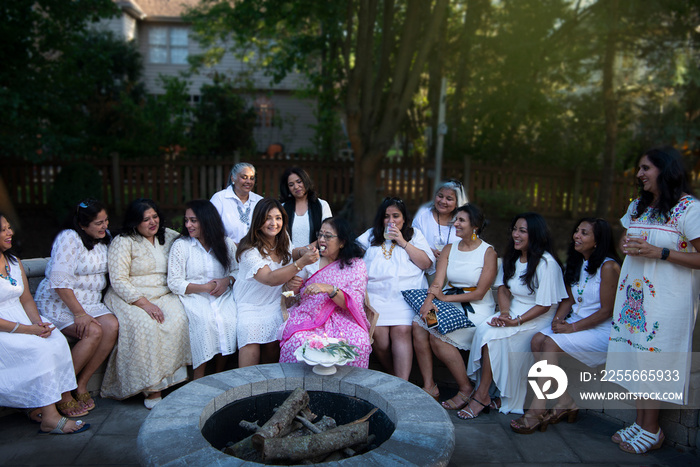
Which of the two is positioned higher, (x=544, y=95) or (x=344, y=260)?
(x=544, y=95)

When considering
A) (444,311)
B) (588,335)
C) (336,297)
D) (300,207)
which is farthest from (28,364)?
(588,335)

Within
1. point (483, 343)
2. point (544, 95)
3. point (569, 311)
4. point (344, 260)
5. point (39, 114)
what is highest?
point (544, 95)

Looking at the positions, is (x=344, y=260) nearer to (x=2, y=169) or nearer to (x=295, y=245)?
(x=295, y=245)

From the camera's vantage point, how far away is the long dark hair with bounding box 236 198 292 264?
4012 millimetres

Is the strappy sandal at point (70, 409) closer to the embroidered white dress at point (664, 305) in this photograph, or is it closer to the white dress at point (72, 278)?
the white dress at point (72, 278)

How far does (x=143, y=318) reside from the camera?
4.03m

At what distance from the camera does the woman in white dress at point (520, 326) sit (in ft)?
13.1

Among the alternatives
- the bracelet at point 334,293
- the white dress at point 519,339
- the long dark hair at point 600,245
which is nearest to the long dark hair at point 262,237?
the bracelet at point 334,293

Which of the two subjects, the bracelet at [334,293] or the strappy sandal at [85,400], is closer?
the bracelet at [334,293]

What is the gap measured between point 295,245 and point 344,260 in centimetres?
99

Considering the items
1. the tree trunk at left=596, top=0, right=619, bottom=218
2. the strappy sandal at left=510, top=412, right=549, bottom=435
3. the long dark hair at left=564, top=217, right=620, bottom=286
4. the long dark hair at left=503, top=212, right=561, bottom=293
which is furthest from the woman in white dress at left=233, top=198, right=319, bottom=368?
the tree trunk at left=596, top=0, right=619, bottom=218

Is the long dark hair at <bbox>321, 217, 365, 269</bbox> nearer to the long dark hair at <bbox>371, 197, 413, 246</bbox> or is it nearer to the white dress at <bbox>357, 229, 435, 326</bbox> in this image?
the white dress at <bbox>357, 229, 435, 326</bbox>

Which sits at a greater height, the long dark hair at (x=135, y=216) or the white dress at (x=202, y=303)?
the long dark hair at (x=135, y=216)

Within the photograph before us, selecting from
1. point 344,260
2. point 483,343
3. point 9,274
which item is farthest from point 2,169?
point 483,343
